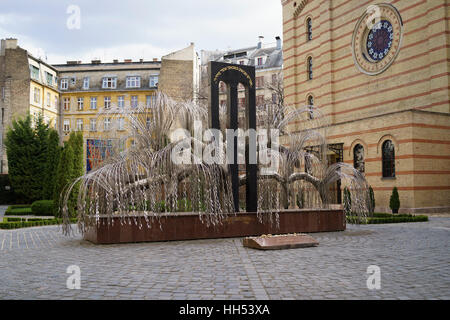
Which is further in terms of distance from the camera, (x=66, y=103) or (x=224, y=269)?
(x=66, y=103)

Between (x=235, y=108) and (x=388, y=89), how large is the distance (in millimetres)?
16205

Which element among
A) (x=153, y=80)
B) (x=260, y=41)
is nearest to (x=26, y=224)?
(x=153, y=80)

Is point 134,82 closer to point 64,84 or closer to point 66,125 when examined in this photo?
point 64,84

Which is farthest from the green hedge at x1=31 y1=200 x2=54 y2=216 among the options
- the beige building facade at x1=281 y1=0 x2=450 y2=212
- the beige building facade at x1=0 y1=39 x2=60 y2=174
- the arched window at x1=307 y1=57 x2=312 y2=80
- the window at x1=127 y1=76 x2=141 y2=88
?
the window at x1=127 y1=76 x2=141 y2=88

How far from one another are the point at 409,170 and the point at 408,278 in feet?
51.5

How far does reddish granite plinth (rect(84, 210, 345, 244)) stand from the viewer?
11.2 metres

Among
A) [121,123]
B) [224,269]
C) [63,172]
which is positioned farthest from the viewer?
[63,172]

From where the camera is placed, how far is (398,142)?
21.4 metres

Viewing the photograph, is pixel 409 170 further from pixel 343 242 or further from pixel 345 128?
pixel 343 242

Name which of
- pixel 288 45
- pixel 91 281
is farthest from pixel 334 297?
pixel 288 45

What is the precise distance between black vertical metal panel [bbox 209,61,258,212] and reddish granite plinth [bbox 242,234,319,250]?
243 centimetres

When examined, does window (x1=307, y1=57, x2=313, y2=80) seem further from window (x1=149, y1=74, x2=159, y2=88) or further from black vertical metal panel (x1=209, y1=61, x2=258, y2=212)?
window (x1=149, y1=74, x2=159, y2=88)

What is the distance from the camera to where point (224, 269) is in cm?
759

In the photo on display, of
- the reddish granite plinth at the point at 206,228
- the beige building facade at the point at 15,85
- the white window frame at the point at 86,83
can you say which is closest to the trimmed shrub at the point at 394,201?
the reddish granite plinth at the point at 206,228
